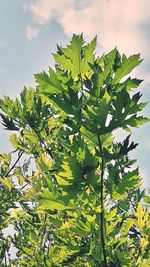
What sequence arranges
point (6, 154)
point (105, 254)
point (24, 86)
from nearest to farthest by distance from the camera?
1. point (105, 254)
2. point (24, 86)
3. point (6, 154)

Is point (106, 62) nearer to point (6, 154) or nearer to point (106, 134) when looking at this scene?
point (106, 134)

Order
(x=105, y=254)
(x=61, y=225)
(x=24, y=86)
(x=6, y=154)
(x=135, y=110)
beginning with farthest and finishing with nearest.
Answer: (x=6, y=154) → (x=24, y=86) → (x=61, y=225) → (x=135, y=110) → (x=105, y=254)

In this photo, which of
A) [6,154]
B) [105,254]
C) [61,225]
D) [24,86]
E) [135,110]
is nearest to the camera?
[105,254]

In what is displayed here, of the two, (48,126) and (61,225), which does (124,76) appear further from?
(48,126)

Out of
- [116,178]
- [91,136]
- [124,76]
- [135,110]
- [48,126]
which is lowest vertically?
[116,178]

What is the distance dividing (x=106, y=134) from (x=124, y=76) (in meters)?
0.46

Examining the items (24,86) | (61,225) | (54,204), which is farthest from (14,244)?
(54,204)

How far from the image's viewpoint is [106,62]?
8.73 ft

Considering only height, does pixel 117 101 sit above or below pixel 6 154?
below

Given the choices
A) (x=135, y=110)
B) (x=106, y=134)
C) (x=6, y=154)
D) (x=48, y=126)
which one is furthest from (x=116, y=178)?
(x=6, y=154)

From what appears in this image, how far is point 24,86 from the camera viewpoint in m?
5.00

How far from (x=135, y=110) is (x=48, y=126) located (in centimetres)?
269

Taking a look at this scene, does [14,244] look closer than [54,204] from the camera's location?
No

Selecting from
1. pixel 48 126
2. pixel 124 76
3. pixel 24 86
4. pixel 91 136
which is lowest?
pixel 91 136
